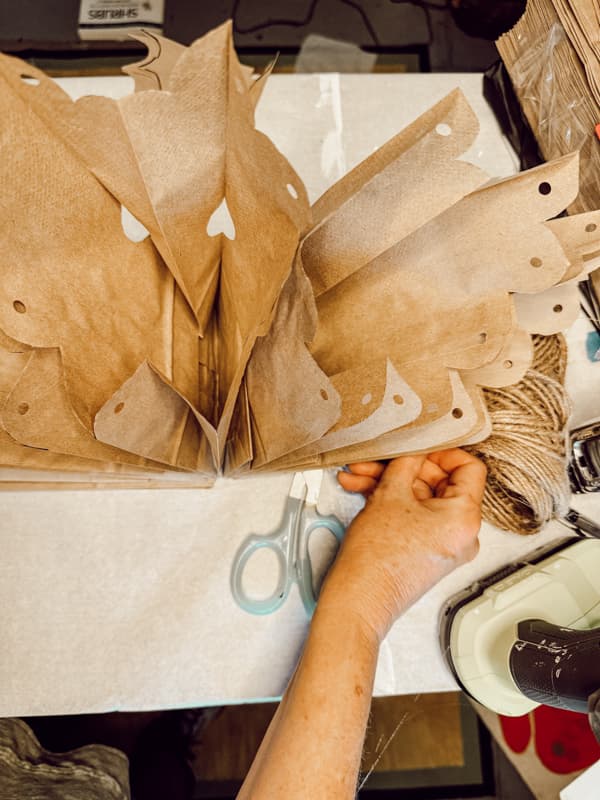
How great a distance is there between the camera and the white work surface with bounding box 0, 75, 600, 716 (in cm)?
52

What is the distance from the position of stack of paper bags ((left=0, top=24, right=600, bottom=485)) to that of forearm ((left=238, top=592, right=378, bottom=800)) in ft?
0.47

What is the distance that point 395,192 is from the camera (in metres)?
0.34

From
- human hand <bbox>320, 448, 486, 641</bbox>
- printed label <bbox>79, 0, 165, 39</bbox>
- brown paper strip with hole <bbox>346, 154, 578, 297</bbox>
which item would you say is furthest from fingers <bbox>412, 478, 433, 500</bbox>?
printed label <bbox>79, 0, 165, 39</bbox>

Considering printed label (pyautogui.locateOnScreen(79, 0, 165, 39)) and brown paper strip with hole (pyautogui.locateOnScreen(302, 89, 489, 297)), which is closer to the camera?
brown paper strip with hole (pyautogui.locateOnScreen(302, 89, 489, 297))

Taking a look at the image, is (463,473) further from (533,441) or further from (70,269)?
(70,269)

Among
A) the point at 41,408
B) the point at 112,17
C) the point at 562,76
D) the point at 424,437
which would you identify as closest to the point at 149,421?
the point at 41,408

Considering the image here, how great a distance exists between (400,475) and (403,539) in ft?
0.19

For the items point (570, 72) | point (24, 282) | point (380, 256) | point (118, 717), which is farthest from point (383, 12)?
point (118, 717)

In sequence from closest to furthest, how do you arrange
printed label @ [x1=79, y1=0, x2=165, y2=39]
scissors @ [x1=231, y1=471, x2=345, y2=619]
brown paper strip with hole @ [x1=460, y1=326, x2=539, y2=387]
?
brown paper strip with hole @ [x1=460, y1=326, x2=539, y2=387], scissors @ [x1=231, y1=471, x2=345, y2=619], printed label @ [x1=79, y1=0, x2=165, y2=39]

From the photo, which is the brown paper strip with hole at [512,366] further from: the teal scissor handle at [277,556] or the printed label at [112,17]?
the printed label at [112,17]

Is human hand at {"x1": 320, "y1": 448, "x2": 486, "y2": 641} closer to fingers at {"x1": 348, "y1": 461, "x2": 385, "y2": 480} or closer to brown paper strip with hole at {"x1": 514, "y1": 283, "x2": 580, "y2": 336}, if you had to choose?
fingers at {"x1": 348, "y1": 461, "x2": 385, "y2": 480}

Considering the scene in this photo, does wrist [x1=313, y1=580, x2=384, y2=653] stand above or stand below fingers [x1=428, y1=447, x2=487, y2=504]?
below

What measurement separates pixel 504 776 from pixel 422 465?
0.69 metres

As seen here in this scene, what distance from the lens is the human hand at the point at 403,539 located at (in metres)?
0.48
